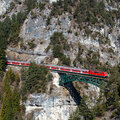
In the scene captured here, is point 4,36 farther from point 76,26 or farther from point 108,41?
point 108,41

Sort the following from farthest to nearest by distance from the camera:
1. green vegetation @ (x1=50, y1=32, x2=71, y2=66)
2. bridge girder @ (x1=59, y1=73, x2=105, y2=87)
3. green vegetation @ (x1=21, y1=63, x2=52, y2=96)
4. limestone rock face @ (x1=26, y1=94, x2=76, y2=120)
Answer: green vegetation @ (x1=50, y1=32, x2=71, y2=66)
green vegetation @ (x1=21, y1=63, x2=52, y2=96)
limestone rock face @ (x1=26, y1=94, x2=76, y2=120)
bridge girder @ (x1=59, y1=73, x2=105, y2=87)

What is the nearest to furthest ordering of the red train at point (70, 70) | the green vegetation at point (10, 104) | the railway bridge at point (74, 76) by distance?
the red train at point (70, 70) < the railway bridge at point (74, 76) < the green vegetation at point (10, 104)

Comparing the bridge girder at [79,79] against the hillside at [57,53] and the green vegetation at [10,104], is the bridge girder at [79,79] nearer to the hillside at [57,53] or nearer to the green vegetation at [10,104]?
the hillside at [57,53]

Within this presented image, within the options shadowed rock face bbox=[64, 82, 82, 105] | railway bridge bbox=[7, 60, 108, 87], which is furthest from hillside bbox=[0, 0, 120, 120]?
railway bridge bbox=[7, 60, 108, 87]

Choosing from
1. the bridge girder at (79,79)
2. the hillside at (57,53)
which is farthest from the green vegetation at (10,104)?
the bridge girder at (79,79)

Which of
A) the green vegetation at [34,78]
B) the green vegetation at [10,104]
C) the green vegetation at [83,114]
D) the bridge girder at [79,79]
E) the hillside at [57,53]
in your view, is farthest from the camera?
the green vegetation at [34,78]

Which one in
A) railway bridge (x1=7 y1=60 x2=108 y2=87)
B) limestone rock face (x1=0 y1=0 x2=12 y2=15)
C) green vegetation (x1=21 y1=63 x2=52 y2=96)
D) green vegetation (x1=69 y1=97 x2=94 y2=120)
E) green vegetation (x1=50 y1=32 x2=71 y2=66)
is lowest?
green vegetation (x1=69 y1=97 x2=94 y2=120)

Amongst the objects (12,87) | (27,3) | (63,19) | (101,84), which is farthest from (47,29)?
(101,84)

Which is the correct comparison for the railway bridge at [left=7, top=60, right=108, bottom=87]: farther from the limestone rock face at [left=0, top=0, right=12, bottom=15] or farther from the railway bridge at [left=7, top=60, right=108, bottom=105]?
the limestone rock face at [left=0, top=0, right=12, bottom=15]

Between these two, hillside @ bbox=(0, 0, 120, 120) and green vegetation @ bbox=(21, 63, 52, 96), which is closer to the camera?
hillside @ bbox=(0, 0, 120, 120)
